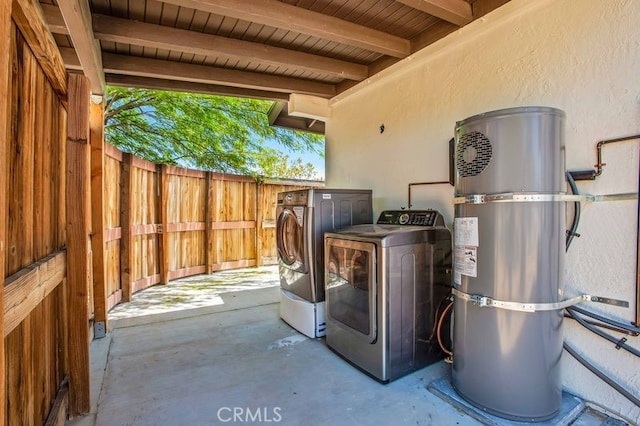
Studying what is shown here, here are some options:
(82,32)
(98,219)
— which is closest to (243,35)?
(82,32)

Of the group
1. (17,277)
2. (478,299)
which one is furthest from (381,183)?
(17,277)

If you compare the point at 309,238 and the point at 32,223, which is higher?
the point at 32,223

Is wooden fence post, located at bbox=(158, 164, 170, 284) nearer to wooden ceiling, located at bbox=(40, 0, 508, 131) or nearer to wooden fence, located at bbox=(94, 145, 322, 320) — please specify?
wooden fence, located at bbox=(94, 145, 322, 320)

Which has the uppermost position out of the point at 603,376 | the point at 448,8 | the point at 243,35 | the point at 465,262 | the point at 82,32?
the point at 243,35

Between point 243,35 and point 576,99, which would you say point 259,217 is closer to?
point 243,35

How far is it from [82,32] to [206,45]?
3.22 feet

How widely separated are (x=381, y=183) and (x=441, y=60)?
1.35 m

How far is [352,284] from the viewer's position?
8.53 ft

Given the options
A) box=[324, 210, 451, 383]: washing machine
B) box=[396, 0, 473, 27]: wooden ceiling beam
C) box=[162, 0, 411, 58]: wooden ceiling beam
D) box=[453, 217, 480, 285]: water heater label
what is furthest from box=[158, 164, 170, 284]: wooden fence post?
box=[453, 217, 480, 285]: water heater label

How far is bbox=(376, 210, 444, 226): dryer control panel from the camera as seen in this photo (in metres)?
2.73

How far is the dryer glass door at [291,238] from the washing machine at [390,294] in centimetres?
49

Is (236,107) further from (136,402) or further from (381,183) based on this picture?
(136,402)

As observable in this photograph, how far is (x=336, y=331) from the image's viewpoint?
9.06 feet

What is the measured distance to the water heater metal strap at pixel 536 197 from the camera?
1.80m
